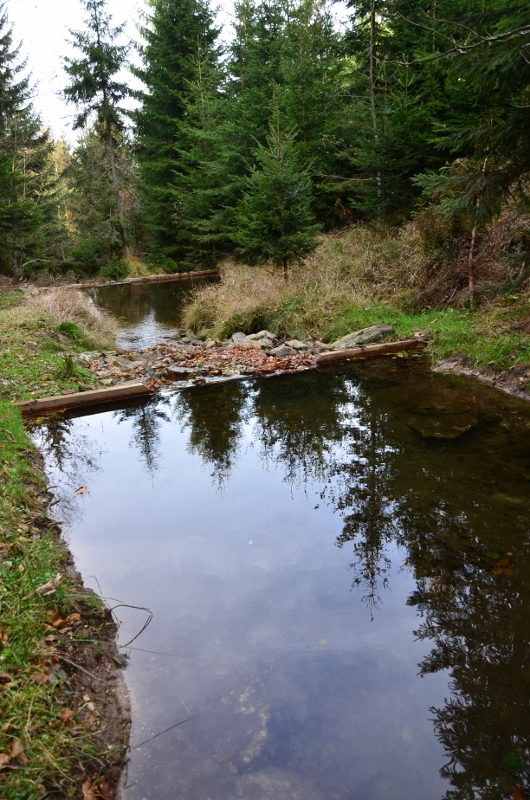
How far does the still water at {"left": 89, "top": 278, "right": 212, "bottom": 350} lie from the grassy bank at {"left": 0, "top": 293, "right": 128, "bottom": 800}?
898 centimetres

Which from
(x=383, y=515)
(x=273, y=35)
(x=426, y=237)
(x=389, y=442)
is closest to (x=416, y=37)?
(x=426, y=237)

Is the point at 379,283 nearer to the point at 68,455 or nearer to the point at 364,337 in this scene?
the point at 364,337

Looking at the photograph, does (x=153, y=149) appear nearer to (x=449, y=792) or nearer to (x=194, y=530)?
(x=194, y=530)

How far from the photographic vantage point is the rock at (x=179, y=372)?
10.1m

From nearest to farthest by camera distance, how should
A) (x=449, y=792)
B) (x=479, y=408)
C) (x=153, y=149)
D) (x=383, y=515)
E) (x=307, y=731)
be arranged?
(x=449, y=792), (x=307, y=731), (x=383, y=515), (x=479, y=408), (x=153, y=149)

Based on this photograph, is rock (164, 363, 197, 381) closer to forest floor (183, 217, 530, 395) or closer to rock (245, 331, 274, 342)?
rock (245, 331, 274, 342)

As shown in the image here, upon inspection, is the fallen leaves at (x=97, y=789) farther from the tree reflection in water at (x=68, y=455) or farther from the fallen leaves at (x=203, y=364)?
the fallen leaves at (x=203, y=364)

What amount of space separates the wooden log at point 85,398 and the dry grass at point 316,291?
4524 millimetres

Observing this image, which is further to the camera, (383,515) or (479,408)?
(479,408)

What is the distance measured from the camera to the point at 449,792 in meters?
2.51

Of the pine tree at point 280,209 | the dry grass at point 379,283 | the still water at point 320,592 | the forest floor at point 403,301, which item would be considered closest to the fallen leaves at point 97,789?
the still water at point 320,592

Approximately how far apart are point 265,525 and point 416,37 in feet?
55.8

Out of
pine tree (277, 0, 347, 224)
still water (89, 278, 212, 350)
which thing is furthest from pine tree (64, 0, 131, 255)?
pine tree (277, 0, 347, 224)

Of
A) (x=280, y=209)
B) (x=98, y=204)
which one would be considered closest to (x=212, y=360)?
(x=280, y=209)
